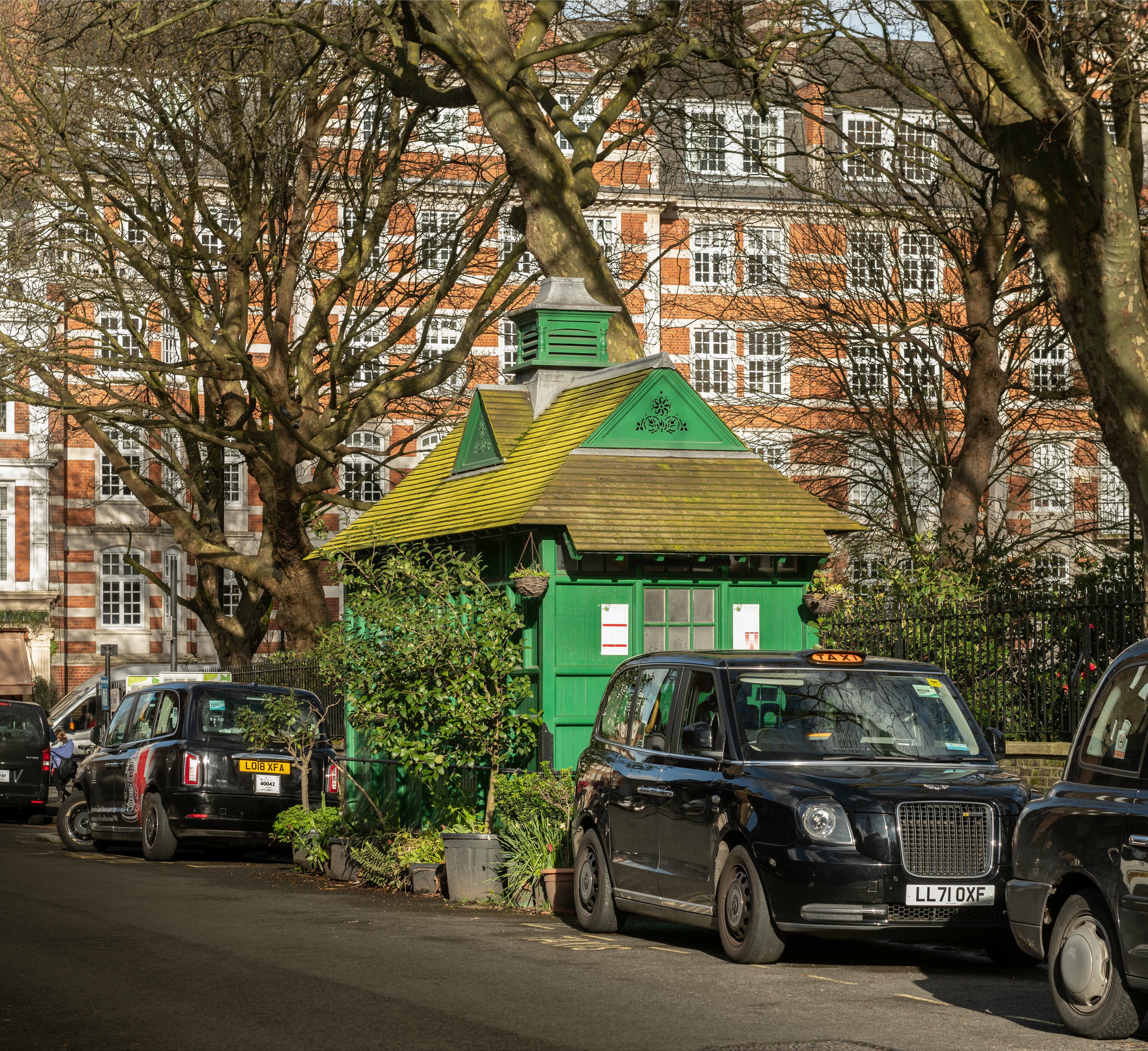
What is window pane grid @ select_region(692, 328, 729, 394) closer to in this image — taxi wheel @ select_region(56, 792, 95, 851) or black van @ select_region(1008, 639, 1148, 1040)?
taxi wheel @ select_region(56, 792, 95, 851)

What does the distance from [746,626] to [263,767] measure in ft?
20.8

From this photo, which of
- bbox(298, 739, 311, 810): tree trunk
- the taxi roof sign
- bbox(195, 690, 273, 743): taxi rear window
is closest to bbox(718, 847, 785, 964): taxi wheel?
the taxi roof sign

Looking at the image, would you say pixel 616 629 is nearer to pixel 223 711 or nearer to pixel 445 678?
pixel 445 678

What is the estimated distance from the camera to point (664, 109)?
86.8 ft

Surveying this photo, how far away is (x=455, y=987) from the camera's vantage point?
10.2 metres

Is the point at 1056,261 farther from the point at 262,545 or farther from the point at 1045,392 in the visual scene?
the point at 262,545

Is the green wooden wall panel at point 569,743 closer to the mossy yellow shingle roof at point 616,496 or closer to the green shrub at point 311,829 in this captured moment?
the mossy yellow shingle roof at point 616,496

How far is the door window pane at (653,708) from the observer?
505 inches

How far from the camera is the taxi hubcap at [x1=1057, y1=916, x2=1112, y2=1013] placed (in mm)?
8625

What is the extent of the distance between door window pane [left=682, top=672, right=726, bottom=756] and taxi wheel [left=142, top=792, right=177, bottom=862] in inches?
379

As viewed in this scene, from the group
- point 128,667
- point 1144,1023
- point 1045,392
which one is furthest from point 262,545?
point 128,667

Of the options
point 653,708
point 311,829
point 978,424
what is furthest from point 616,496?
point 978,424

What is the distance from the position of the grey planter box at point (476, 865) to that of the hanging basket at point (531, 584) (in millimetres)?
2069

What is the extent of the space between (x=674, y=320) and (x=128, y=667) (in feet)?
69.1
